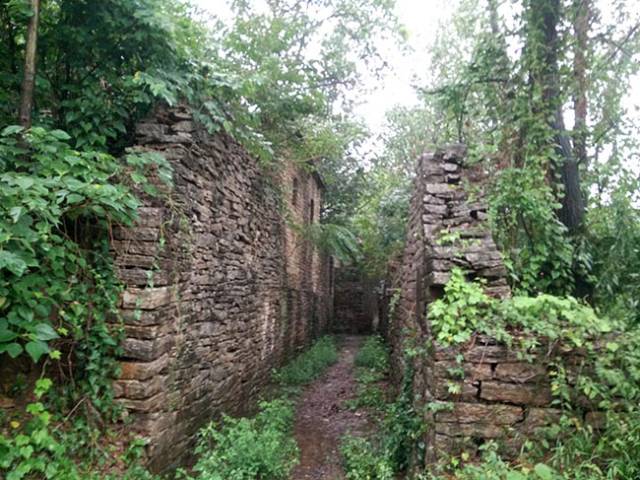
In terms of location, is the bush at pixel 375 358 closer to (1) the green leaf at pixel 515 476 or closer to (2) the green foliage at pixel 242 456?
(2) the green foliage at pixel 242 456

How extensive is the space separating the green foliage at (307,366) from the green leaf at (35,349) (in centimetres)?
619

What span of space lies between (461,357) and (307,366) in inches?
279

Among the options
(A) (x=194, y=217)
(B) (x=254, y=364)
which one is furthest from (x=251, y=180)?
(B) (x=254, y=364)

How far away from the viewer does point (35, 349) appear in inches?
112

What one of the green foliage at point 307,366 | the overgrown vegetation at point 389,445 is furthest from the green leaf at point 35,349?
the green foliage at point 307,366

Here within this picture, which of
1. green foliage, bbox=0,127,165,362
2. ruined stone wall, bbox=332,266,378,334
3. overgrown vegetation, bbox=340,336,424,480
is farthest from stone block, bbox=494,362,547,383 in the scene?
ruined stone wall, bbox=332,266,378,334

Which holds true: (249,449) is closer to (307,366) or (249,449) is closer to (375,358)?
(307,366)

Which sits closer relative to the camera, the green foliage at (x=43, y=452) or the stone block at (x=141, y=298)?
the green foliage at (x=43, y=452)

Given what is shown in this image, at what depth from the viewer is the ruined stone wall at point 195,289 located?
13.0 ft

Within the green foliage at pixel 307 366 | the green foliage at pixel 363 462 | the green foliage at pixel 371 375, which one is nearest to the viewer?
the green foliage at pixel 363 462

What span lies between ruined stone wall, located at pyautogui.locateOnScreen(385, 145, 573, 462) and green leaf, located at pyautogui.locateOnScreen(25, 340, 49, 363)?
2912 mm

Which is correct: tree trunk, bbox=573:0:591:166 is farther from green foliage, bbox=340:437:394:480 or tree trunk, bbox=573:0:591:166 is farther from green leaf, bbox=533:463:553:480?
green foliage, bbox=340:437:394:480

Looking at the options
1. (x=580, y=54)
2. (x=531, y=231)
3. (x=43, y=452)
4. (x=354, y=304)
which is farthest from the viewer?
(x=354, y=304)

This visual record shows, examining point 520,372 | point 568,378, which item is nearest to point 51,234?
point 520,372
